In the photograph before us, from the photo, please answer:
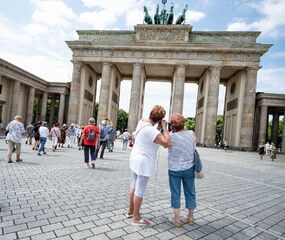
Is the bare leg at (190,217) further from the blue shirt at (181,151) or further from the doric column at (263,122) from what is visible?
the doric column at (263,122)

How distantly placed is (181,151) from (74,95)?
36772 mm

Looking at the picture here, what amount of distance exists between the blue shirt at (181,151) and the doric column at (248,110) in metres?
33.3

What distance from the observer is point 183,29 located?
1442 inches

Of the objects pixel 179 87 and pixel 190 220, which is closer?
pixel 190 220

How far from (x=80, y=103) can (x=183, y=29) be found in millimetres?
20139

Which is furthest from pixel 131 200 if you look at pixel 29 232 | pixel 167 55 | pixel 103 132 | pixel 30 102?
pixel 30 102

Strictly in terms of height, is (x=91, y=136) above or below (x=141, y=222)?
above

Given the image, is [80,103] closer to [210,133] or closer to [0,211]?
[210,133]

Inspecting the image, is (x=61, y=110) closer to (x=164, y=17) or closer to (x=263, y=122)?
(x=164, y=17)

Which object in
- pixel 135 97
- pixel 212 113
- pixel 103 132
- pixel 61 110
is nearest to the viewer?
pixel 103 132

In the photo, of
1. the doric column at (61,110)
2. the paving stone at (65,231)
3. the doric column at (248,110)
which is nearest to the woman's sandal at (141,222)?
the paving stone at (65,231)

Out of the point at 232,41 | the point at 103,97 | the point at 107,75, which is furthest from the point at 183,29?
the point at 103,97

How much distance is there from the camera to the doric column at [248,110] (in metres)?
34.2

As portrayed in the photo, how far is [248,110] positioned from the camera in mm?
34250
